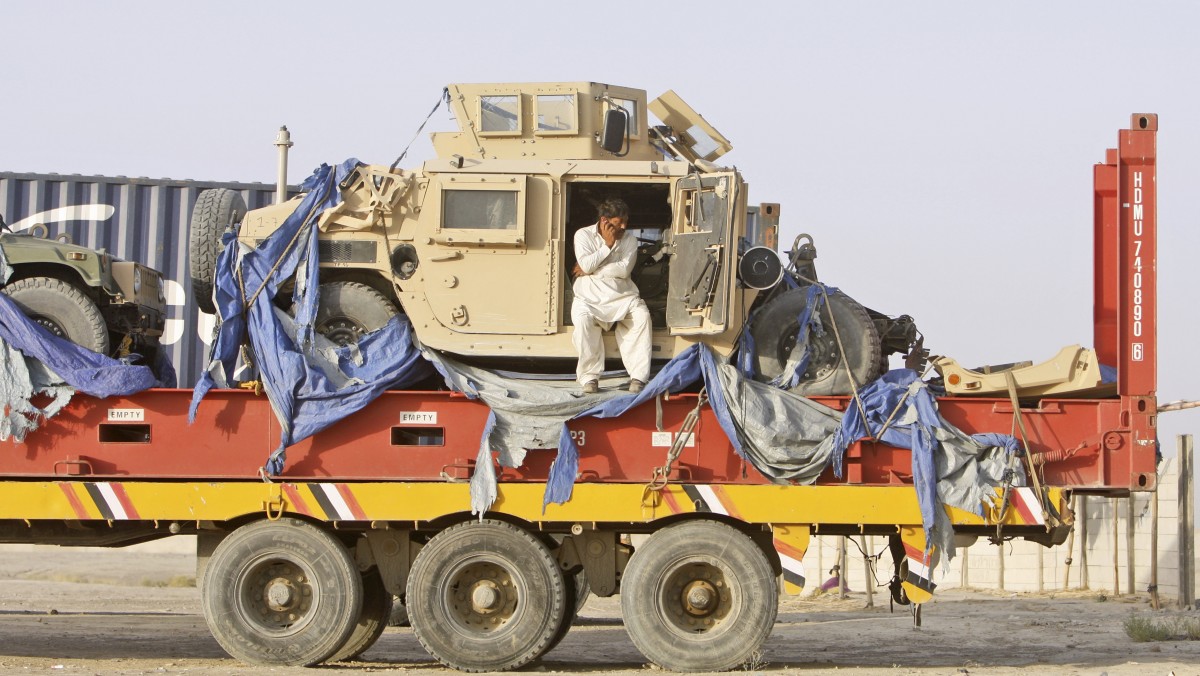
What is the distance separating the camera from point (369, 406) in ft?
37.2

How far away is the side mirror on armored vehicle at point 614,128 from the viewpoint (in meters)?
11.8

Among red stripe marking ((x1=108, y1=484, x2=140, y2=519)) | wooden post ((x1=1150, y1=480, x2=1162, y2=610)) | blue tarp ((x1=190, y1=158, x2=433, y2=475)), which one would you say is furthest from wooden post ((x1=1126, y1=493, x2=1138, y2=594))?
red stripe marking ((x1=108, y1=484, x2=140, y2=519))

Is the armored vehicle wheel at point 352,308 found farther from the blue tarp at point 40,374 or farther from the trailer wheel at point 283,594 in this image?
the trailer wheel at point 283,594

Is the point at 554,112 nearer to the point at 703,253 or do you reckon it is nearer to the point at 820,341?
the point at 703,253

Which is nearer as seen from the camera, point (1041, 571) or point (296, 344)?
point (296, 344)

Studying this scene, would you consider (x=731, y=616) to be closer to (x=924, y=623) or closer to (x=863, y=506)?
(x=863, y=506)

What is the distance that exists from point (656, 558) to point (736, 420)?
1237 millimetres

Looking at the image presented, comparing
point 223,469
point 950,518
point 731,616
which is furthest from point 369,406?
point 950,518

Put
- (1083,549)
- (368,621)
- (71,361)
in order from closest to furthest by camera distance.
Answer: (71,361)
(368,621)
(1083,549)

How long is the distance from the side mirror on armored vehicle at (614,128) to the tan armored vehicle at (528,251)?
0.01 meters

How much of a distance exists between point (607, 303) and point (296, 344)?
2490 millimetres

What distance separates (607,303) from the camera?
11438mm

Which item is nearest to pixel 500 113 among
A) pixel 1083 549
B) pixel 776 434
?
pixel 776 434

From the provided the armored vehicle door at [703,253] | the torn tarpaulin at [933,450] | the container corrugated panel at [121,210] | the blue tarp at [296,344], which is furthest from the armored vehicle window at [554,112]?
the container corrugated panel at [121,210]
